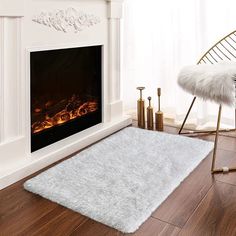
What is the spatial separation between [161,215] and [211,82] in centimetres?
81

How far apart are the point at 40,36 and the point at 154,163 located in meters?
1.02

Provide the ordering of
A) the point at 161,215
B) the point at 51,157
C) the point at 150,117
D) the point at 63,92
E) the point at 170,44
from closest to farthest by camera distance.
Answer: the point at 161,215, the point at 51,157, the point at 63,92, the point at 150,117, the point at 170,44

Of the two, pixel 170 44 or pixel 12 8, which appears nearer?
pixel 12 8

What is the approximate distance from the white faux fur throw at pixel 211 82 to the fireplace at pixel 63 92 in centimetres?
72

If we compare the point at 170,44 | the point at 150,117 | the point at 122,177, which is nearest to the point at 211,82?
the point at 122,177

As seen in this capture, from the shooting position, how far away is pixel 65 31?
2020mm

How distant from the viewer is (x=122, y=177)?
1.76m

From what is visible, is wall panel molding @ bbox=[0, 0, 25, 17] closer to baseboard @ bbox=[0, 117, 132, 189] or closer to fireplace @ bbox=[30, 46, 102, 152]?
fireplace @ bbox=[30, 46, 102, 152]

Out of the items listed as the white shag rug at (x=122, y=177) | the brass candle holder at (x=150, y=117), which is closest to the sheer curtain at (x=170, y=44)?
the brass candle holder at (x=150, y=117)

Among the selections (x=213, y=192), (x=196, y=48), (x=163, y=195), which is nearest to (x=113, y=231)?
(x=163, y=195)

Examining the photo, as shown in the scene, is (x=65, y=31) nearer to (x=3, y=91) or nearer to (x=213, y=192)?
(x=3, y=91)

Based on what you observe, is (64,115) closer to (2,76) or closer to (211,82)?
(2,76)

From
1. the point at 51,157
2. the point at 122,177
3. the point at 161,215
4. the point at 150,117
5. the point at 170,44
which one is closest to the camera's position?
the point at 161,215

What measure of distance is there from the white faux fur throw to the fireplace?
72 centimetres
